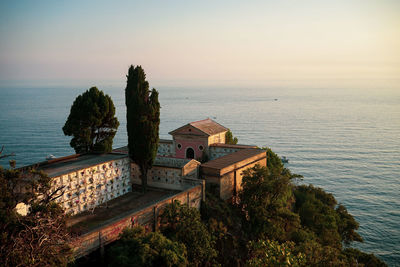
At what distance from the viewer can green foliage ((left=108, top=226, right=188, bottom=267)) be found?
16.4 meters

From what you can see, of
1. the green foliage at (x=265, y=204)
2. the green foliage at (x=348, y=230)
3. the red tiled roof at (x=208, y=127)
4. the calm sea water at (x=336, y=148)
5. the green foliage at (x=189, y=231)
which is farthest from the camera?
the calm sea water at (x=336, y=148)

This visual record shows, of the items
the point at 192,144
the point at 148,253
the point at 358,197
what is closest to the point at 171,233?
the point at 148,253

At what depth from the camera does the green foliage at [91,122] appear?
3103cm

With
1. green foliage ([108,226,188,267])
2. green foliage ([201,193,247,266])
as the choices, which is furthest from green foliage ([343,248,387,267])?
green foliage ([108,226,188,267])

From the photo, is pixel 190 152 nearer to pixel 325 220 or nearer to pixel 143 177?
pixel 143 177

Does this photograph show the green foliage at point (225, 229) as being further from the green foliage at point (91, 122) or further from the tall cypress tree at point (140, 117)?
the green foliage at point (91, 122)

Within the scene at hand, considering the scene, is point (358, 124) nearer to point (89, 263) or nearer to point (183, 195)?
point (183, 195)

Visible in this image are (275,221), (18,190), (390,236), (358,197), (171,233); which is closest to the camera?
(18,190)

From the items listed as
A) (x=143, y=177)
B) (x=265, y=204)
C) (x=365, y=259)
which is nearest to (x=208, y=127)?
(x=265, y=204)

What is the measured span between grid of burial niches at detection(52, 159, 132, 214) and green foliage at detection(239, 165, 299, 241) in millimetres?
10677

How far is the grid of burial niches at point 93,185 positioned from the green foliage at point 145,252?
588cm

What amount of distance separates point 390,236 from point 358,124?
76124 millimetres

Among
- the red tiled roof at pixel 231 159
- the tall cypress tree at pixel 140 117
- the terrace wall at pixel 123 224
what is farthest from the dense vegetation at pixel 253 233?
the tall cypress tree at pixel 140 117

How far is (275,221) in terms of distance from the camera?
28.6 m
